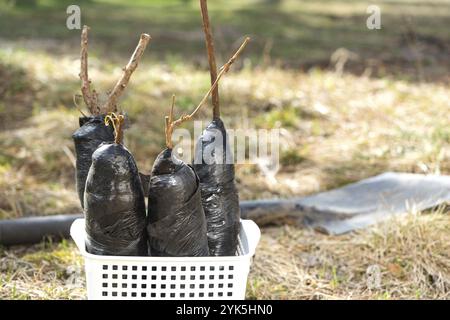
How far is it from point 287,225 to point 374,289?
28.1 inches

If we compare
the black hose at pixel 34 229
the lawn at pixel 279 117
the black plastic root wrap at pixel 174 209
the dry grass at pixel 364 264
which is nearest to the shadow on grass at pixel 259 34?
the lawn at pixel 279 117

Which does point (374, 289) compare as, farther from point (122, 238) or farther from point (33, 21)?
point (33, 21)

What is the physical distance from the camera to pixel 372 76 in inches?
264

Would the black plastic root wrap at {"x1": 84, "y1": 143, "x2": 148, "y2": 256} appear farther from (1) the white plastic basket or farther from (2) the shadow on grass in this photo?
(2) the shadow on grass

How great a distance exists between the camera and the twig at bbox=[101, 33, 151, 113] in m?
2.29

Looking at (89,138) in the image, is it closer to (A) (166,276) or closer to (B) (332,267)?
(A) (166,276)

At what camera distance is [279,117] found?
5.36 meters

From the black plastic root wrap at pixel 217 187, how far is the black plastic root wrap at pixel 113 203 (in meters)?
0.29

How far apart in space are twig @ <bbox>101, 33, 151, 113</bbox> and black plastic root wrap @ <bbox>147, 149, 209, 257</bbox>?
34 cm

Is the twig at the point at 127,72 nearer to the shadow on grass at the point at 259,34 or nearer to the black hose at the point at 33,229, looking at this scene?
the black hose at the point at 33,229

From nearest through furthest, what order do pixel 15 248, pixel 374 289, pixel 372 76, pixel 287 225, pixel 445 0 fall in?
pixel 374 289, pixel 15 248, pixel 287 225, pixel 372 76, pixel 445 0

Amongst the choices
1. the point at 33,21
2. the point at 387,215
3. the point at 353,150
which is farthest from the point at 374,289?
the point at 33,21

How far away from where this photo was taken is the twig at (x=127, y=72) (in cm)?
229

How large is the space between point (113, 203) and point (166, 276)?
0.28 metres
